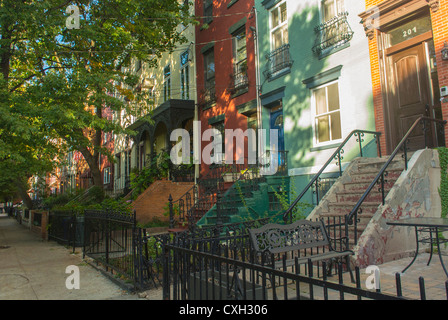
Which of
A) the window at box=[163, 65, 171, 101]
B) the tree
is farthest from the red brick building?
the window at box=[163, 65, 171, 101]

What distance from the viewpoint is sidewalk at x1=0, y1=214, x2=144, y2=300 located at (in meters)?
5.86

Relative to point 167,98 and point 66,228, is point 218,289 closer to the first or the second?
point 66,228

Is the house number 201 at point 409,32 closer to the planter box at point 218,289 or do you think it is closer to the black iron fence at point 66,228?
the planter box at point 218,289

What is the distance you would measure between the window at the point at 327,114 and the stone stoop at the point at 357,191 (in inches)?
74.7

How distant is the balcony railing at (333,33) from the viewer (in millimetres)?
9828

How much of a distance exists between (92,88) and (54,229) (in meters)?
5.86

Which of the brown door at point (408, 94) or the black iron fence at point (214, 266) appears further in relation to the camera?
the brown door at point (408, 94)

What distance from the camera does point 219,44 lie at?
1568cm

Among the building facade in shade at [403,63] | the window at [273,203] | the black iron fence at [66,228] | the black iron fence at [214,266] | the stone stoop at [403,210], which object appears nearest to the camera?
the black iron fence at [214,266]

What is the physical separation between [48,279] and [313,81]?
29.2 ft

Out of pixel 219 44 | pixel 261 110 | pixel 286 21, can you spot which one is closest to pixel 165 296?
pixel 261 110

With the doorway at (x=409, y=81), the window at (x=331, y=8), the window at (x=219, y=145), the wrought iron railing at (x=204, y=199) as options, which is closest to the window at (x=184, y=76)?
the window at (x=219, y=145)
